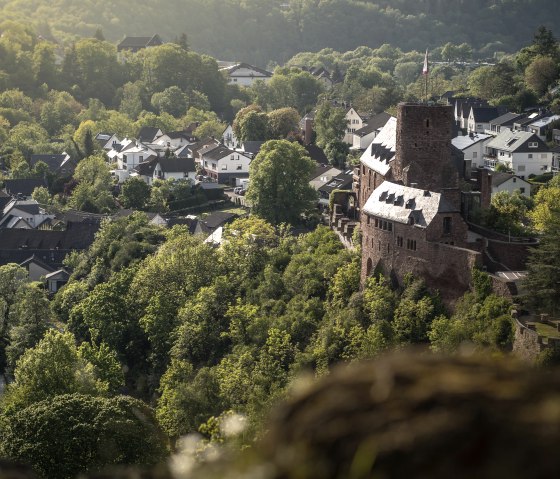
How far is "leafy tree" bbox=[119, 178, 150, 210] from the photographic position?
86025mm

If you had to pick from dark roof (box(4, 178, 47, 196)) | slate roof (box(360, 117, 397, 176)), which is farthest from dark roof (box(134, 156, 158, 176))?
slate roof (box(360, 117, 397, 176))

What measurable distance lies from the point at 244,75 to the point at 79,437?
117779mm

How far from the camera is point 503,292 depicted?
3994 cm

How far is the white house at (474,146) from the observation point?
266 feet

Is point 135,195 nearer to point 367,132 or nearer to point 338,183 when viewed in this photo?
point 338,183

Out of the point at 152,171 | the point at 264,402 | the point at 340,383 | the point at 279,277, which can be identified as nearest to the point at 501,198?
the point at 279,277

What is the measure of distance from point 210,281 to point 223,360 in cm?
1092

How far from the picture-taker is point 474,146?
82.2m

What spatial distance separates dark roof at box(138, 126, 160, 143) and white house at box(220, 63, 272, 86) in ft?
109

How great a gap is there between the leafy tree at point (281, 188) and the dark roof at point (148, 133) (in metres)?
43.3

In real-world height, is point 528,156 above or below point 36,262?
above

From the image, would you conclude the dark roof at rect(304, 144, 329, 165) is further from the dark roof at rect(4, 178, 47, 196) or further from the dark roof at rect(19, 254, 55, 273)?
the dark roof at rect(19, 254, 55, 273)

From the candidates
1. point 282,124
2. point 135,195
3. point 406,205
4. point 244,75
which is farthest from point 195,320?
point 244,75

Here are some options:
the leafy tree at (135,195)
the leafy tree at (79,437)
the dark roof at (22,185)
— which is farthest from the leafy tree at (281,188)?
the leafy tree at (79,437)
